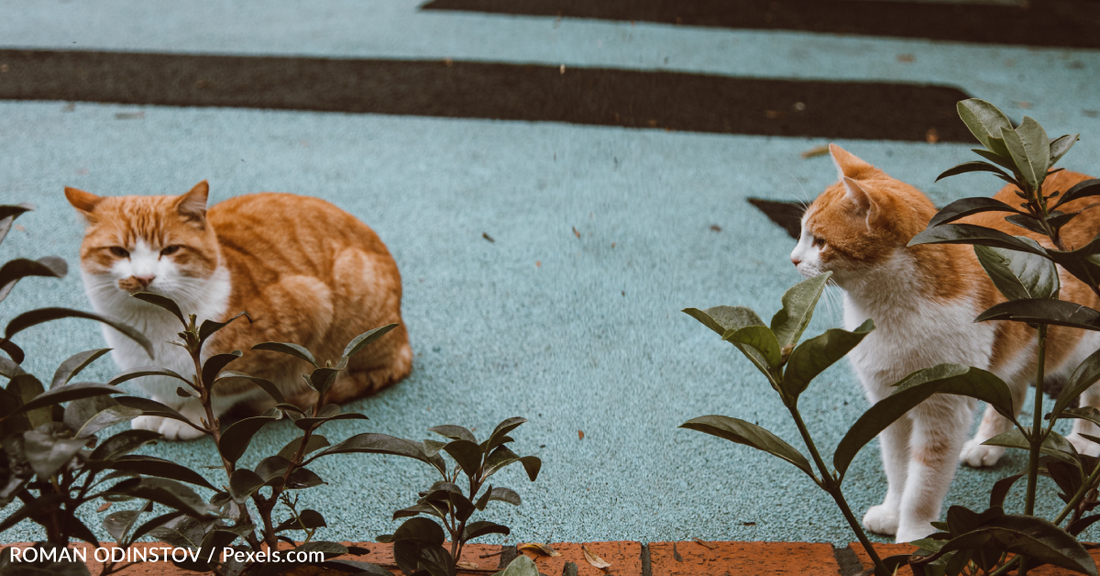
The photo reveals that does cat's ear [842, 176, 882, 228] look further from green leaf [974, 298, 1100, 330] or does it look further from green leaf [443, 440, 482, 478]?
green leaf [443, 440, 482, 478]

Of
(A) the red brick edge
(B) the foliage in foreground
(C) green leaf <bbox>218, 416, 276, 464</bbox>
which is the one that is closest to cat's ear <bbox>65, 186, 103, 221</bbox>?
(A) the red brick edge

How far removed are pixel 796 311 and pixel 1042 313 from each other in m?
0.21

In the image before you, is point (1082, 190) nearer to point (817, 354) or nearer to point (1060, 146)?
point (1060, 146)

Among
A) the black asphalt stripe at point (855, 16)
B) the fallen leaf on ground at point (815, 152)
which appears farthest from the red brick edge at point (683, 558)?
the black asphalt stripe at point (855, 16)

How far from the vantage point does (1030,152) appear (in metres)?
0.72

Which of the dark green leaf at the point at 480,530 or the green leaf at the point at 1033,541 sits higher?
the green leaf at the point at 1033,541

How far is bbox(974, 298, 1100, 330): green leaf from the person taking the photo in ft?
2.19

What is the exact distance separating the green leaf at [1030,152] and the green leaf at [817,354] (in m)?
0.24

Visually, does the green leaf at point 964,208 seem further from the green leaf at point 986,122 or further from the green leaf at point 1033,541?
the green leaf at point 1033,541

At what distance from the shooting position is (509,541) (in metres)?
1.25

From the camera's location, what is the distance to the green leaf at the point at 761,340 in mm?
631

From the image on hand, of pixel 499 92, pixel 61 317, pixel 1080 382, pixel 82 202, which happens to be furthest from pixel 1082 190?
pixel 499 92

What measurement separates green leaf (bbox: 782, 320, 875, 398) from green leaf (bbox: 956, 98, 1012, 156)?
25 cm

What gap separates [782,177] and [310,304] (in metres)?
1.79
